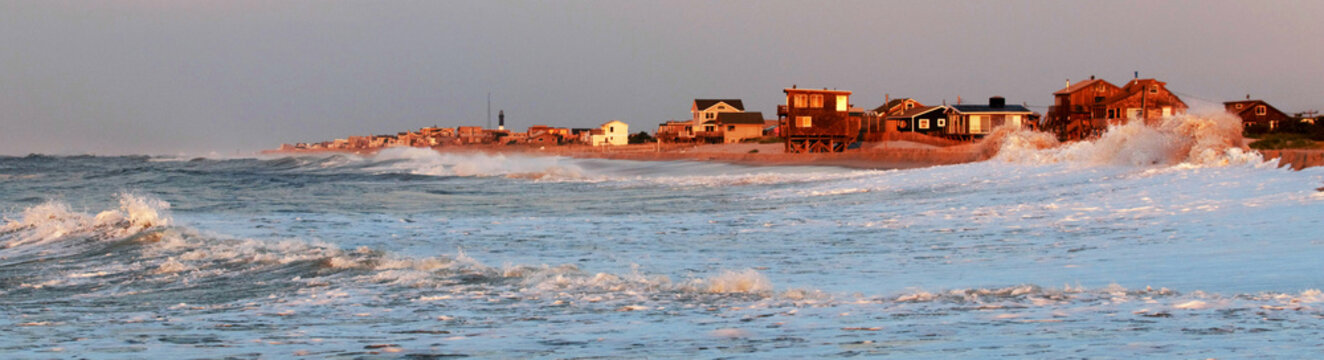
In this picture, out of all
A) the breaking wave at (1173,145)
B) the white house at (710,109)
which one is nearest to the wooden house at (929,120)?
the white house at (710,109)

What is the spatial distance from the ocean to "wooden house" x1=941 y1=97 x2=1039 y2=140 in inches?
1839

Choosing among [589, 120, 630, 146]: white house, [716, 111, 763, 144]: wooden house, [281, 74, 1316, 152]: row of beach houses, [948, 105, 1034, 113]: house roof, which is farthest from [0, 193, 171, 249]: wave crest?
[589, 120, 630, 146]: white house

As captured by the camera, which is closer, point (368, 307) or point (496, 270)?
point (368, 307)

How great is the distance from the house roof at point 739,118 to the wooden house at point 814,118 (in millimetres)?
30538

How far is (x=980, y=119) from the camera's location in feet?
206

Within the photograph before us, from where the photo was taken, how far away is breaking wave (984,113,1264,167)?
17.3 meters

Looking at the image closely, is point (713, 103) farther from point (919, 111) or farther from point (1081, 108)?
point (1081, 108)

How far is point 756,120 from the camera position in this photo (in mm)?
85938

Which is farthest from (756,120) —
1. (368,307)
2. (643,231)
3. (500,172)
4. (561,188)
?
(368,307)

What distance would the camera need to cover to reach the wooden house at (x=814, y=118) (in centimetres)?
5375

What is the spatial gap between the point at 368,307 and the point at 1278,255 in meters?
6.38

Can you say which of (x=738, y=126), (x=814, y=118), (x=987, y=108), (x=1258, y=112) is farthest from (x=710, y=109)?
(x=1258, y=112)

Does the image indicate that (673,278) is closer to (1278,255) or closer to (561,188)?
(1278,255)

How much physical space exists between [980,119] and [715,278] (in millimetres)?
59384
